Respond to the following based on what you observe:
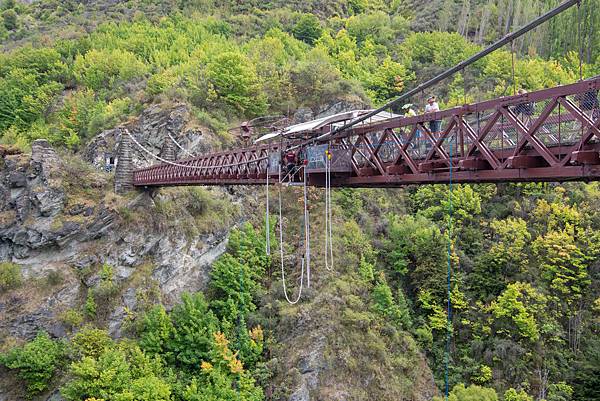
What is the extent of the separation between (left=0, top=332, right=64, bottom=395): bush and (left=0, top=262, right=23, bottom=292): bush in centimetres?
310

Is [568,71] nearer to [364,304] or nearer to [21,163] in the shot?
[364,304]

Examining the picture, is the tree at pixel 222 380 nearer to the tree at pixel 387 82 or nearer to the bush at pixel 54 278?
the bush at pixel 54 278

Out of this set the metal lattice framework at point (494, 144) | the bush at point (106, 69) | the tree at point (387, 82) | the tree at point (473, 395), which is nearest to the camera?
the metal lattice framework at point (494, 144)

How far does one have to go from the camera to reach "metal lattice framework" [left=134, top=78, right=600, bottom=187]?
7137mm

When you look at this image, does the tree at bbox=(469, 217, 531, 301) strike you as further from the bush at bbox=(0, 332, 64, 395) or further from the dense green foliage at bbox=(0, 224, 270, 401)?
the bush at bbox=(0, 332, 64, 395)

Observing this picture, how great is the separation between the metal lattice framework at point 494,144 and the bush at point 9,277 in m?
14.8

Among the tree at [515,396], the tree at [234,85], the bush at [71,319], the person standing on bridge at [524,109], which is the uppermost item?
the person standing on bridge at [524,109]

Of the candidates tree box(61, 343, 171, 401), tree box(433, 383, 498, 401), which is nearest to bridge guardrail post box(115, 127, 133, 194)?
tree box(61, 343, 171, 401)

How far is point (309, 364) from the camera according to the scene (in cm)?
1928

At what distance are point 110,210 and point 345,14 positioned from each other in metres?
52.6

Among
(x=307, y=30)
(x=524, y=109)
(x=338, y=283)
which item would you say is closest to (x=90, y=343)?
(x=338, y=283)

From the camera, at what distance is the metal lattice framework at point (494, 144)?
7.14 metres

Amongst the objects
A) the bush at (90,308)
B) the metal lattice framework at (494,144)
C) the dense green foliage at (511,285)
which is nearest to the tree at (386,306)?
the dense green foliage at (511,285)

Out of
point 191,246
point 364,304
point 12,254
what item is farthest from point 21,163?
point 364,304
